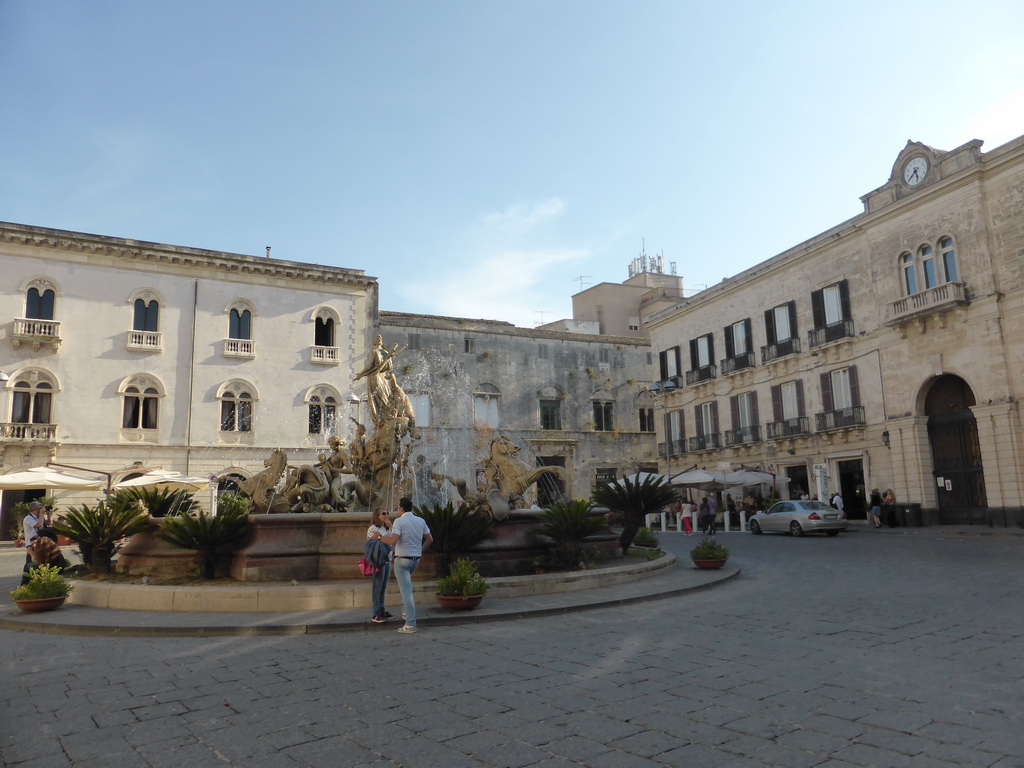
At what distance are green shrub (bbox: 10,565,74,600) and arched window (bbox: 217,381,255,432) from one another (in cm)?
2238

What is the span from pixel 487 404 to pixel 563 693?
35.9 meters

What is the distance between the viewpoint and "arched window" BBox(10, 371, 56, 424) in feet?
95.3

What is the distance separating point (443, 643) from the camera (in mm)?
8125

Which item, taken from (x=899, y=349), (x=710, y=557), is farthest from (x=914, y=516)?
(x=710, y=557)

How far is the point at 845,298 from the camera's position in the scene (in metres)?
30.9

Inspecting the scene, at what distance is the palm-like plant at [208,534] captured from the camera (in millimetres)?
11562

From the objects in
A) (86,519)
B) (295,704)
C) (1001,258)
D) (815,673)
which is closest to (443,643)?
(295,704)

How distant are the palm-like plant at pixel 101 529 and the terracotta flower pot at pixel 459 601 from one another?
630 cm

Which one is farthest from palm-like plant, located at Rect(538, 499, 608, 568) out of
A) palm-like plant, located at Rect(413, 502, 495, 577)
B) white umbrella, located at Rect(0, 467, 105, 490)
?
white umbrella, located at Rect(0, 467, 105, 490)

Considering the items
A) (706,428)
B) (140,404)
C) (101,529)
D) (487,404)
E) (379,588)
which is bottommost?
(379,588)

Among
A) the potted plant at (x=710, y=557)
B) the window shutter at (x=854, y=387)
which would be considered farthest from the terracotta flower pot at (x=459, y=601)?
the window shutter at (x=854, y=387)

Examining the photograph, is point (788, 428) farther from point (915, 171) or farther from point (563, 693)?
point (563, 693)

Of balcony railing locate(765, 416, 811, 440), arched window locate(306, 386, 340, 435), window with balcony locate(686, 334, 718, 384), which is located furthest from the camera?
window with balcony locate(686, 334, 718, 384)

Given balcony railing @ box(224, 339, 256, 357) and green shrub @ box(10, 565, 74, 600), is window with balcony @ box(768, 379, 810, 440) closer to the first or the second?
balcony railing @ box(224, 339, 256, 357)
